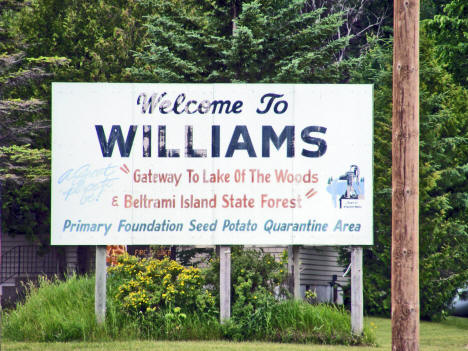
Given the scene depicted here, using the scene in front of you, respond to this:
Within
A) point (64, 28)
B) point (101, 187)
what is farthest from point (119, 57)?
point (101, 187)

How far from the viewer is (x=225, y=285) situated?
55.1 ft

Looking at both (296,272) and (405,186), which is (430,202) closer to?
(296,272)

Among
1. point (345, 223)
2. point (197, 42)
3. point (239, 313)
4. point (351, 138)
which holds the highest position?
point (197, 42)

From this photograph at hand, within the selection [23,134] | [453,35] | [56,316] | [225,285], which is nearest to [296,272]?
[225,285]

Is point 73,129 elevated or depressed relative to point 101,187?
elevated

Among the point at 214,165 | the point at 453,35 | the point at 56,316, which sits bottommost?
the point at 56,316

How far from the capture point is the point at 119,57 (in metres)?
29.0

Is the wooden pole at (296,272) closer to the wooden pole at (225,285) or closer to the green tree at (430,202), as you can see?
the wooden pole at (225,285)

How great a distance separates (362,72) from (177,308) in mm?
15685

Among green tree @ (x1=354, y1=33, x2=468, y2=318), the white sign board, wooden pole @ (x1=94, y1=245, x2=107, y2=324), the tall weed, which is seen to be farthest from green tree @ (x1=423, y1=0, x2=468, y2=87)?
the tall weed

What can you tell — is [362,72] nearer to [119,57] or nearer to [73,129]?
[119,57]

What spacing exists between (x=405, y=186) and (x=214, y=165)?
687cm

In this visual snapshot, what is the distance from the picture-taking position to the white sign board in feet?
55.4

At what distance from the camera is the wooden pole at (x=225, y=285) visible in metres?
16.8
